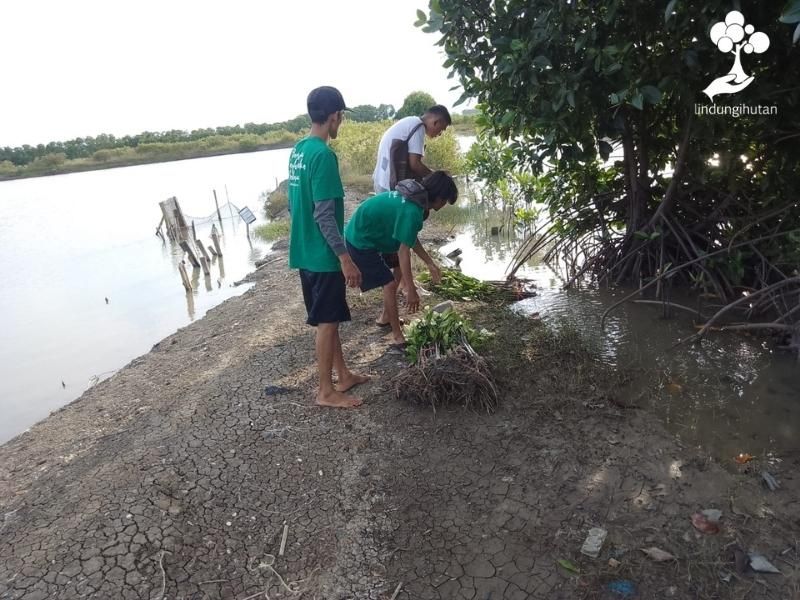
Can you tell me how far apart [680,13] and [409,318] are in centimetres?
311

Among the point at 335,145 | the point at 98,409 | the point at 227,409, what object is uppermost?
the point at 335,145

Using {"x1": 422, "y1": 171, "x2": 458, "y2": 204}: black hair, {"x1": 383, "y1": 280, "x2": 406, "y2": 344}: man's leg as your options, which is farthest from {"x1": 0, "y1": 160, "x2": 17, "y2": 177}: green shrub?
{"x1": 422, "y1": 171, "x2": 458, "y2": 204}: black hair

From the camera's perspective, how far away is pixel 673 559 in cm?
220

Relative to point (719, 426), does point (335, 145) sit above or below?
above

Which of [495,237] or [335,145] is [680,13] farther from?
[335,145]

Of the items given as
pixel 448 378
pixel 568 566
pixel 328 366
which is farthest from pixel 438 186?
pixel 568 566

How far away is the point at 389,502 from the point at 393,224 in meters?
1.89

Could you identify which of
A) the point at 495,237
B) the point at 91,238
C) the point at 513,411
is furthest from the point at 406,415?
the point at 91,238

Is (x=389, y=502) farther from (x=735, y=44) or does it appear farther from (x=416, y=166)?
(x=735, y=44)

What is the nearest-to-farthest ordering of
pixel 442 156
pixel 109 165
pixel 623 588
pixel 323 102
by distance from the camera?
pixel 623 588, pixel 323 102, pixel 442 156, pixel 109 165

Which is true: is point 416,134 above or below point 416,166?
above

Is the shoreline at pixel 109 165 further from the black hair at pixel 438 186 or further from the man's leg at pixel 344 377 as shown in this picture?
the man's leg at pixel 344 377

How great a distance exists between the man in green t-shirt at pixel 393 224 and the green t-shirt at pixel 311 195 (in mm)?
584

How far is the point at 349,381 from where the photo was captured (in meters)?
3.79
